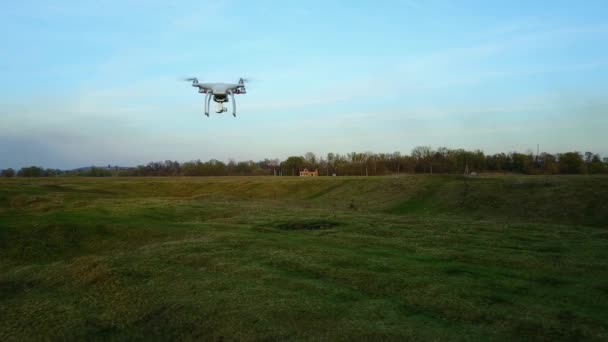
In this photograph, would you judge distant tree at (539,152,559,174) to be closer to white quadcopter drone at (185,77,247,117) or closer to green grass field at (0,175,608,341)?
green grass field at (0,175,608,341)

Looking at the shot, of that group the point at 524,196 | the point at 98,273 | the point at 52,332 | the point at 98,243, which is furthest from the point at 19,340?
the point at 524,196

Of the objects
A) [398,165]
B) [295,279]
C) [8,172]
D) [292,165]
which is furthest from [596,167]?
[8,172]

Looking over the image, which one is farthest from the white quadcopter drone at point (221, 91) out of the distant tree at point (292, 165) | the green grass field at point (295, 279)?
the distant tree at point (292, 165)

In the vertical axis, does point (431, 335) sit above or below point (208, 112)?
below

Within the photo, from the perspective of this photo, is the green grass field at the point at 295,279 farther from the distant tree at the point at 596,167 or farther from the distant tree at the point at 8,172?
the distant tree at the point at 8,172

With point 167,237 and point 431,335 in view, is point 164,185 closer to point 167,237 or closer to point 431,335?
point 167,237

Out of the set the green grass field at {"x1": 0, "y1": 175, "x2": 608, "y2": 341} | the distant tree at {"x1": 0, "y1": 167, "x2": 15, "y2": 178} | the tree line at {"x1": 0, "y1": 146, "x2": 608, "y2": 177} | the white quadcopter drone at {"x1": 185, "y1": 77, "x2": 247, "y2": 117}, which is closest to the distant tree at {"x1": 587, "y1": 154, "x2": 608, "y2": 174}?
the tree line at {"x1": 0, "y1": 146, "x2": 608, "y2": 177}
